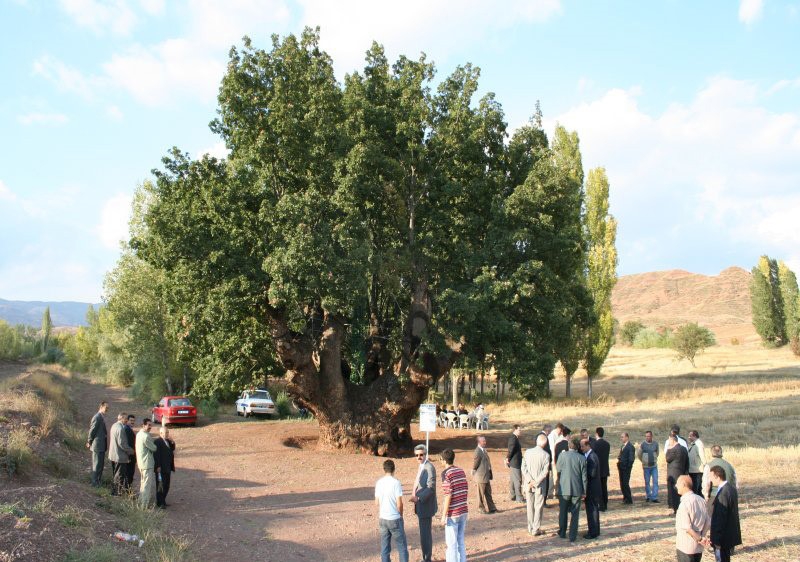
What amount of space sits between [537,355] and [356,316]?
7.14m

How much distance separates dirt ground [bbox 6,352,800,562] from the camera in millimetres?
9289

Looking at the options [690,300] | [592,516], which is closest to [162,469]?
[592,516]

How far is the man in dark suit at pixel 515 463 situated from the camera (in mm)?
12711

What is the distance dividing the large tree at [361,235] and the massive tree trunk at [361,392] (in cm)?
5

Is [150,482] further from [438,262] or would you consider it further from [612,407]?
[612,407]

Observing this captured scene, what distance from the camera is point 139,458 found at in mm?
11156

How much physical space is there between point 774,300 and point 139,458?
273 ft

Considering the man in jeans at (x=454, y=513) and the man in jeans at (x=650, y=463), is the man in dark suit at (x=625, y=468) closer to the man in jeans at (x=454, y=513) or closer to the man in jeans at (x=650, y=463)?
the man in jeans at (x=650, y=463)

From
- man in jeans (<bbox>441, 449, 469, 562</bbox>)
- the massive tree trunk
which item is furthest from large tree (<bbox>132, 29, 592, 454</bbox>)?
man in jeans (<bbox>441, 449, 469, 562</bbox>)

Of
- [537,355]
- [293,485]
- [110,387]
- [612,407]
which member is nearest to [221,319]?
[293,485]

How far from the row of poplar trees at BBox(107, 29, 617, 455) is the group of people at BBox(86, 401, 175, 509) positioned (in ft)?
16.7

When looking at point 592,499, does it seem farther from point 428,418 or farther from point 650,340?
point 650,340

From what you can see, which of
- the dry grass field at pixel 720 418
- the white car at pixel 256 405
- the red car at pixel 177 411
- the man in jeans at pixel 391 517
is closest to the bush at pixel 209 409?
the white car at pixel 256 405

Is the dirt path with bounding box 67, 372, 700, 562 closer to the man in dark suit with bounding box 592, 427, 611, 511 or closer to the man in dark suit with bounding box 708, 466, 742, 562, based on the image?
the man in dark suit with bounding box 592, 427, 611, 511
